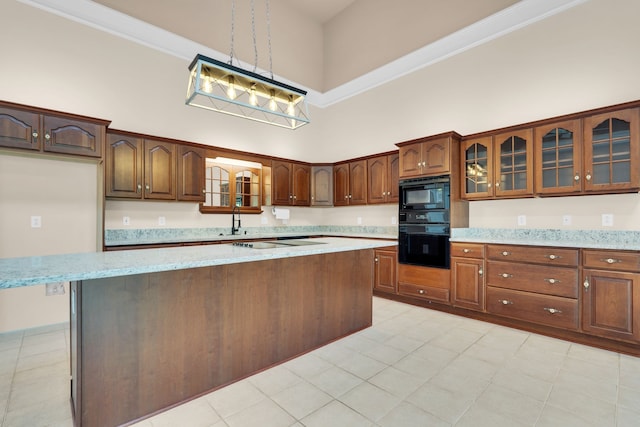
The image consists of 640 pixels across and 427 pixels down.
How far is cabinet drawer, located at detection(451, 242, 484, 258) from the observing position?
11.0ft

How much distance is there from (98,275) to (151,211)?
9.48 ft

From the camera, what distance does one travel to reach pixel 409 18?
4.69 m

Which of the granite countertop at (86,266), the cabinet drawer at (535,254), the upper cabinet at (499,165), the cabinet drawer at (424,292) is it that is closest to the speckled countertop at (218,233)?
the cabinet drawer at (424,292)

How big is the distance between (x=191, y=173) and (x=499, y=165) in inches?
154

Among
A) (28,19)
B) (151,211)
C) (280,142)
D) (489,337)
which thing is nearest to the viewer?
(489,337)

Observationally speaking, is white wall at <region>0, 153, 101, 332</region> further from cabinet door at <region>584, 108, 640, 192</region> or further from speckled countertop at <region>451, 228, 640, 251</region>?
cabinet door at <region>584, 108, 640, 192</region>

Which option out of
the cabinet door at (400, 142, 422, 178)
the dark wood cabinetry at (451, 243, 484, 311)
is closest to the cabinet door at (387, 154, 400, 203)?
the cabinet door at (400, 142, 422, 178)

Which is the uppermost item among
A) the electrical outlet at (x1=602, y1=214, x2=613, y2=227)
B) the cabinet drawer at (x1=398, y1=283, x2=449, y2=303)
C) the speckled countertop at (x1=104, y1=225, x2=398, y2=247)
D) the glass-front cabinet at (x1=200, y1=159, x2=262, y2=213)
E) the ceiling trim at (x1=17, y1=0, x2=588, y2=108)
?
the ceiling trim at (x1=17, y1=0, x2=588, y2=108)

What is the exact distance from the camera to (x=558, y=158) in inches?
121

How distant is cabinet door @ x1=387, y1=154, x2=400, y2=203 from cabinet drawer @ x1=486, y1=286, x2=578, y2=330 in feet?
5.85

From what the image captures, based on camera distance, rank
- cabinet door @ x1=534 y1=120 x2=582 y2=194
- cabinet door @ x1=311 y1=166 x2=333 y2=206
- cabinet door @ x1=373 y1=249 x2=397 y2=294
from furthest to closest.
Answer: cabinet door @ x1=311 y1=166 x2=333 y2=206 < cabinet door @ x1=373 y1=249 x2=397 y2=294 < cabinet door @ x1=534 y1=120 x2=582 y2=194

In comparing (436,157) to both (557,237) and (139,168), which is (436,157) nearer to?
(557,237)

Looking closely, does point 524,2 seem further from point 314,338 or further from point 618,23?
point 314,338

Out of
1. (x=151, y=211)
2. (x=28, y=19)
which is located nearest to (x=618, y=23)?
(x=151, y=211)
